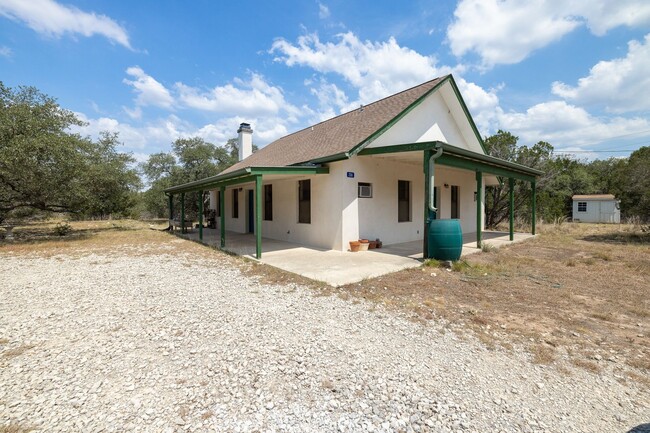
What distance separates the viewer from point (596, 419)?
226 centimetres

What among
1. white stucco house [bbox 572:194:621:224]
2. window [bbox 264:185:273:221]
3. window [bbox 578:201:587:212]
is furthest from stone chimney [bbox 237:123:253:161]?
window [bbox 578:201:587:212]

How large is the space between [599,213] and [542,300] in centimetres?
2843

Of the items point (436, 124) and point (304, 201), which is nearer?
point (304, 201)

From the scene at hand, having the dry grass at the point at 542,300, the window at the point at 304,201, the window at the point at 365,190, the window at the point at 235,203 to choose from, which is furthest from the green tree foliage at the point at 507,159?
the window at the point at 235,203

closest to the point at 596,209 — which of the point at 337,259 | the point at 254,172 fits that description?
the point at 337,259

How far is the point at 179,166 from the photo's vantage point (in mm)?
26219

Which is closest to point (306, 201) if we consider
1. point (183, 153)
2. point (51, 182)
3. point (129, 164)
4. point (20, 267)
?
point (20, 267)

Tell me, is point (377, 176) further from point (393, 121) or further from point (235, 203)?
point (235, 203)

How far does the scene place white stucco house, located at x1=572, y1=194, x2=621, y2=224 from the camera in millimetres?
→ 24906

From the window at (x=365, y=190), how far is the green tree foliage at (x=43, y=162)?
11.0 m

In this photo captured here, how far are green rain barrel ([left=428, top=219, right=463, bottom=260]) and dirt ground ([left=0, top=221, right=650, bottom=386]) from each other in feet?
1.16

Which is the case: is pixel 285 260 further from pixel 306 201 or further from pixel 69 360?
pixel 69 360

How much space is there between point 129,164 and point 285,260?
1592 cm

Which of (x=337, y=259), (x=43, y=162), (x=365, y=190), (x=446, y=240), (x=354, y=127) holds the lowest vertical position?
(x=337, y=259)
